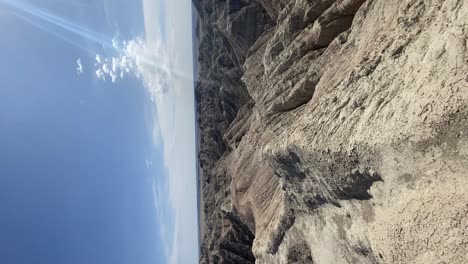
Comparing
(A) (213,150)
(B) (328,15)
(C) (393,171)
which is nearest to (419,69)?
(C) (393,171)

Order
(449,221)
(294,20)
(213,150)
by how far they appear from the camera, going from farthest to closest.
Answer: (213,150) < (294,20) < (449,221)

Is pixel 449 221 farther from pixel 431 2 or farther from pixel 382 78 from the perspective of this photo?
pixel 431 2

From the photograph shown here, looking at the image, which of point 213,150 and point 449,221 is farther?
point 213,150

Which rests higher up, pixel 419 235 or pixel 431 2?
pixel 431 2

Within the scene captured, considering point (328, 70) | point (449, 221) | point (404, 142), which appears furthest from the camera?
point (328, 70)

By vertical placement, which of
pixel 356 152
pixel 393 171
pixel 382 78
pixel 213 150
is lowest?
pixel 393 171

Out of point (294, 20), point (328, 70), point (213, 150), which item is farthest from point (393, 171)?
point (213, 150)
